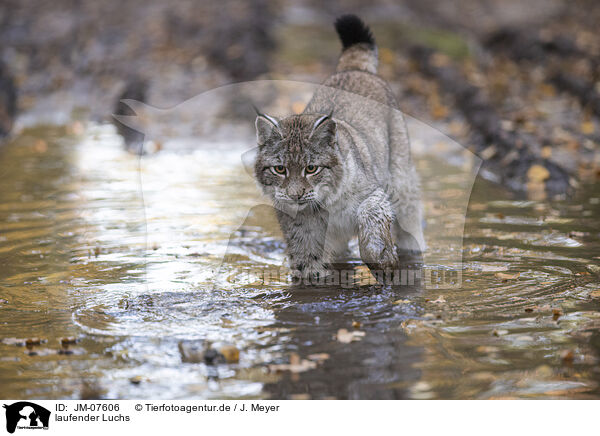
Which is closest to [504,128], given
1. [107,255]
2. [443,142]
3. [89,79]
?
[443,142]

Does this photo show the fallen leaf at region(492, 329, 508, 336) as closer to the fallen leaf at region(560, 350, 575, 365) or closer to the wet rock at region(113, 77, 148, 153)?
the fallen leaf at region(560, 350, 575, 365)

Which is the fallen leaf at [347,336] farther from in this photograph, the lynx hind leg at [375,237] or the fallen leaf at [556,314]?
the fallen leaf at [556,314]

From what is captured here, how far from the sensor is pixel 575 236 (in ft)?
23.2

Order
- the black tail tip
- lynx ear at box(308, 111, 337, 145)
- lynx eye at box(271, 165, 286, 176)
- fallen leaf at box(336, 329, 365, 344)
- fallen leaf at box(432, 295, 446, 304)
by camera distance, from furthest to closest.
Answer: the black tail tip < lynx eye at box(271, 165, 286, 176) < lynx ear at box(308, 111, 337, 145) < fallen leaf at box(432, 295, 446, 304) < fallen leaf at box(336, 329, 365, 344)

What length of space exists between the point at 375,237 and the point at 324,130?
36.1 inches

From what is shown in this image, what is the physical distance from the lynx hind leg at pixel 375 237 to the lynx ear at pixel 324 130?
62 centimetres

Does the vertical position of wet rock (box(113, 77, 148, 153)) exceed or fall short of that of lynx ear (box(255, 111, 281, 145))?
it exceeds it

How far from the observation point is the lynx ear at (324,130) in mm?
5527

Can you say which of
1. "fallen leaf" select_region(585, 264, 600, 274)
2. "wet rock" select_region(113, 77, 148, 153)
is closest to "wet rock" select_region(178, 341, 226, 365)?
"fallen leaf" select_region(585, 264, 600, 274)
